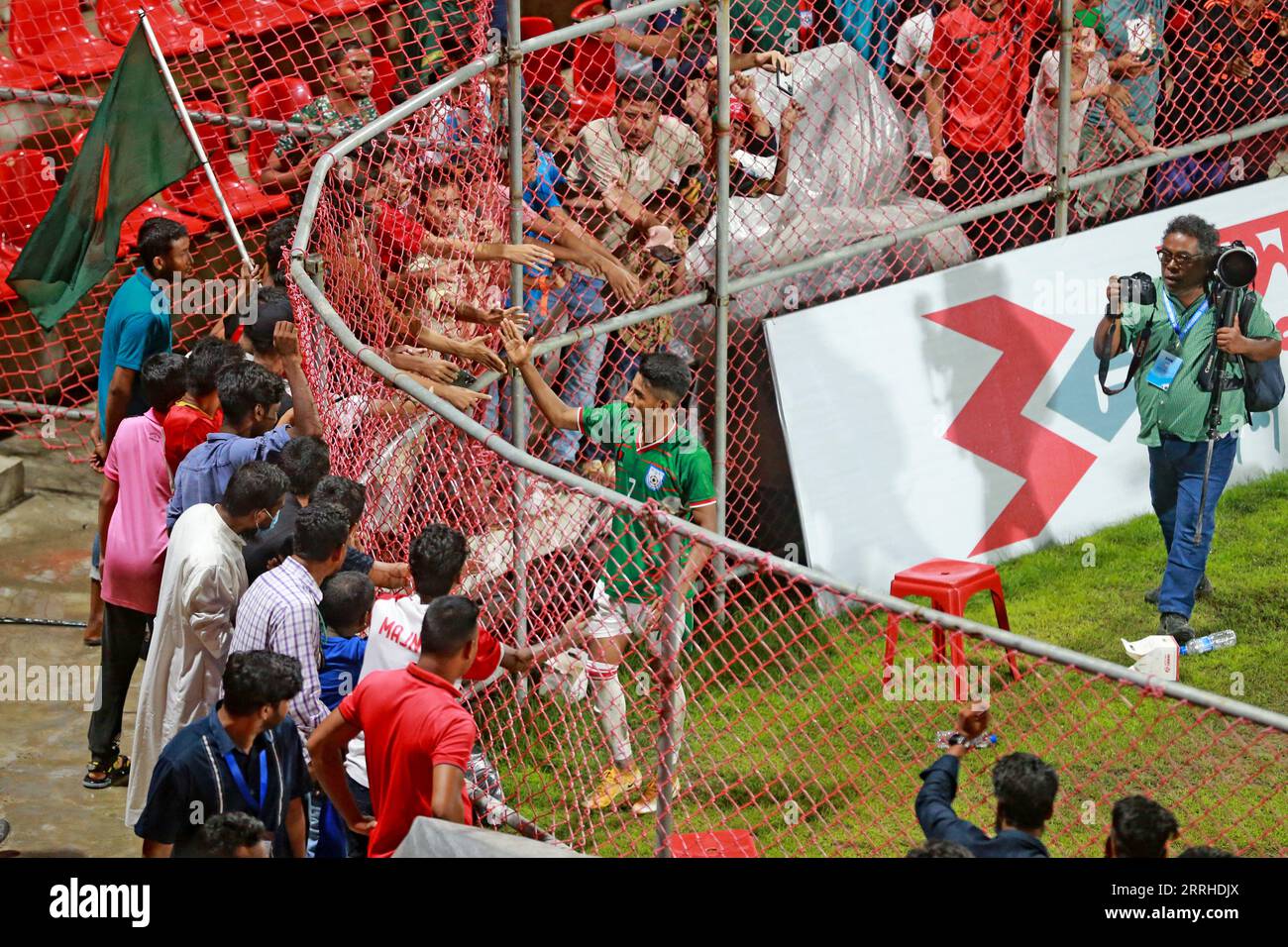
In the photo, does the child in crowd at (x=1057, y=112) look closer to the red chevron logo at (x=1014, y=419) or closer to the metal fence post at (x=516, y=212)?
the red chevron logo at (x=1014, y=419)

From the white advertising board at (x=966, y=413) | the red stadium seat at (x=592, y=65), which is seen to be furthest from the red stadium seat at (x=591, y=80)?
the white advertising board at (x=966, y=413)

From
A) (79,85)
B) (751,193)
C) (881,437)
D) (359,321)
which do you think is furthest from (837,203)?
(79,85)

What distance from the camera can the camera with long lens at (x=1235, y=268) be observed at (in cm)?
871

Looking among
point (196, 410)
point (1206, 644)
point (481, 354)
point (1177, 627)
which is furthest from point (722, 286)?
point (1206, 644)

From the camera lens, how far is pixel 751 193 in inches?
368

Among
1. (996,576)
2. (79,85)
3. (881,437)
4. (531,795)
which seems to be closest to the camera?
(531,795)

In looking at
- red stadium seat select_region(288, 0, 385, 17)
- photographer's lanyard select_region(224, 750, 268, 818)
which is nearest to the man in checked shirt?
photographer's lanyard select_region(224, 750, 268, 818)

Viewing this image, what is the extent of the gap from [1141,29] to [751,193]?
285 cm

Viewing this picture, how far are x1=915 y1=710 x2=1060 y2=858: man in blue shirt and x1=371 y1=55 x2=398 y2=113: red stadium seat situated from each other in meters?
6.34

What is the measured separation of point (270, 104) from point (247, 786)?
5.74 m

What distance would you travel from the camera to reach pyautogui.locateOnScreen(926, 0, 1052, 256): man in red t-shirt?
9664 mm

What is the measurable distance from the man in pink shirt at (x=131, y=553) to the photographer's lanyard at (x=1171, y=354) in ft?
15.7

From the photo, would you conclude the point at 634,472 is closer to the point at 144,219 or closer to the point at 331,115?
the point at 331,115

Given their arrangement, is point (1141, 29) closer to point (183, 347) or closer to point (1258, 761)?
point (1258, 761)
